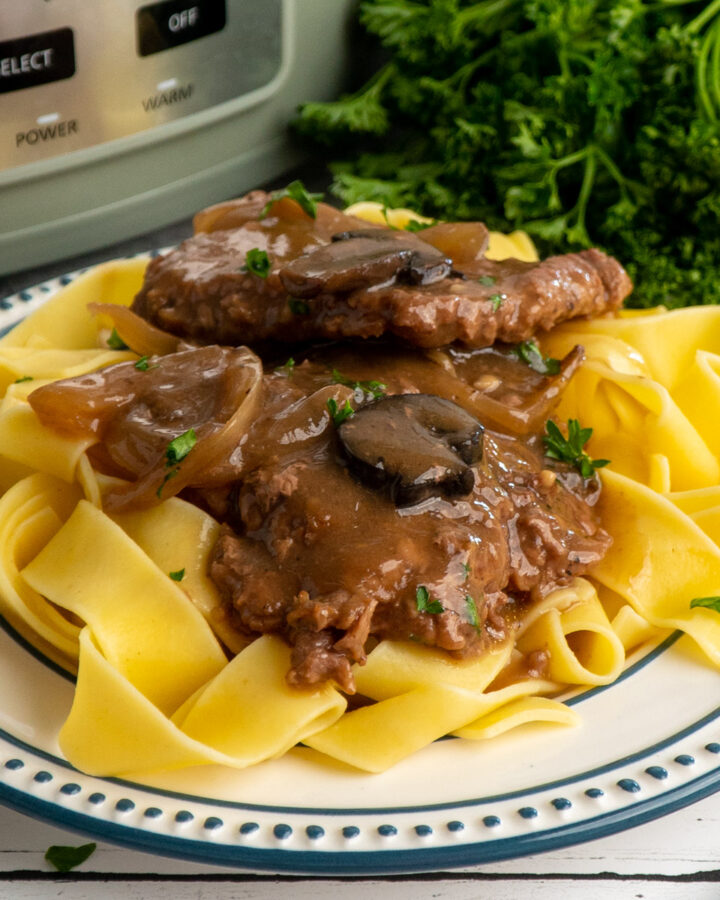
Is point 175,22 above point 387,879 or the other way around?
above

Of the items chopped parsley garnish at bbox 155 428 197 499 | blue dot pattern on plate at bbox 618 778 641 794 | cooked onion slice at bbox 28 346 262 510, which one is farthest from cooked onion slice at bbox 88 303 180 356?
blue dot pattern on plate at bbox 618 778 641 794

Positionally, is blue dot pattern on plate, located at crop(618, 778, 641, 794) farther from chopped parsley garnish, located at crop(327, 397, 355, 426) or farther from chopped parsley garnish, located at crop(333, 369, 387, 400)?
chopped parsley garnish, located at crop(333, 369, 387, 400)

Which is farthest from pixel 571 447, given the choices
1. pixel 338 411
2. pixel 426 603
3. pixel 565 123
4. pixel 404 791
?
pixel 565 123

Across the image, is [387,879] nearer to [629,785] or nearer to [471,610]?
[629,785]

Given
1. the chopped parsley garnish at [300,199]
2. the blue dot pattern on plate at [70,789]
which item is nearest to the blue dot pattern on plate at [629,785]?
the blue dot pattern on plate at [70,789]

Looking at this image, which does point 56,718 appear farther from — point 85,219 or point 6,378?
point 85,219

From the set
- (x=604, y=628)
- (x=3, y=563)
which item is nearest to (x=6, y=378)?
(x=3, y=563)

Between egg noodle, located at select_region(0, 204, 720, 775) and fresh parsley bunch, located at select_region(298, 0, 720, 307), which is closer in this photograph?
egg noodle, located at select_region(0, 204, 720, 775)
